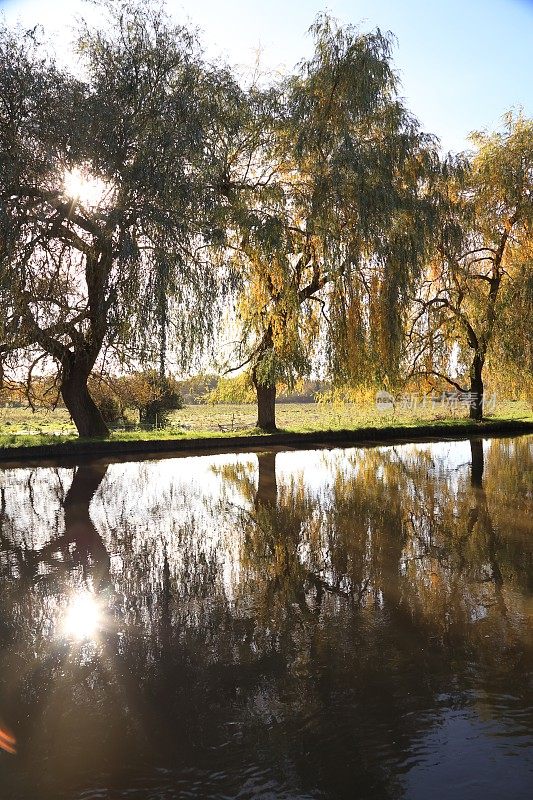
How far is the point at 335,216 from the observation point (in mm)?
15531

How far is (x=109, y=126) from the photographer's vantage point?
12.5m

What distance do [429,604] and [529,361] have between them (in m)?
16.8

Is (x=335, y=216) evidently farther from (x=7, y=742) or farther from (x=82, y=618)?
(x=7, y=742)

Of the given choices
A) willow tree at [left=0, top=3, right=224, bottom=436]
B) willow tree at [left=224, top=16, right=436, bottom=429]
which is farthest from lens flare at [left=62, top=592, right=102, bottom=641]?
willow tree at [left=224, top=16, right=436, bottom=429]

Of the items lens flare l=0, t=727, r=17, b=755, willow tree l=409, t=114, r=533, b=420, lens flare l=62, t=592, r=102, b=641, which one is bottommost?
lens flare l=0, t=727, r=17, b=755

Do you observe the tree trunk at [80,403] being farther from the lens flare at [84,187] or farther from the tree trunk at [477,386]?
the tree trunk at [477,386]

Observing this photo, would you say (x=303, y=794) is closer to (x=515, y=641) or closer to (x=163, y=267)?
(x=515, y=641)

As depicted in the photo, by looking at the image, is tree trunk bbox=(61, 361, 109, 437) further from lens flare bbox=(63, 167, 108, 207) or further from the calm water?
the calm water

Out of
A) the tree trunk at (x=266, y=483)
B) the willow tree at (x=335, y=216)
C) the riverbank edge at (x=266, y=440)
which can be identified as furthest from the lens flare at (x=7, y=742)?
the willow tree at (x=335, y=216)

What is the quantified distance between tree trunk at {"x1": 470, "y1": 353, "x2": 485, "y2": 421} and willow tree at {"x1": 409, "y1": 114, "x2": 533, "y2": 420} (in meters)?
0.03

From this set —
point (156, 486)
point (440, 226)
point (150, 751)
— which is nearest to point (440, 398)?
point (440, 226)

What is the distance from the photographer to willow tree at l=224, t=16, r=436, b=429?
15312 millimetres

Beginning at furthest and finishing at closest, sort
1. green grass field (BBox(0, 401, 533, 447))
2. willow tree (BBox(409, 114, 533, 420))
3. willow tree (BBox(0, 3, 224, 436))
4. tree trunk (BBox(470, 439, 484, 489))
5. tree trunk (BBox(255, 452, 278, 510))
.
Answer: willow tree (BBox(409, 114, 533, 420)) < green grass field (BBox(0, 401, 533, 447)) < willow tree (BBox(0, 3, 224, 436)) < tree trunk (BBox(470, 439, 484, 489)) < tree trunk (BBox(255, 452, 278, 510))

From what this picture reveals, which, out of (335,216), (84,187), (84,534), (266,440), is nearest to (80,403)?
(266,440)
